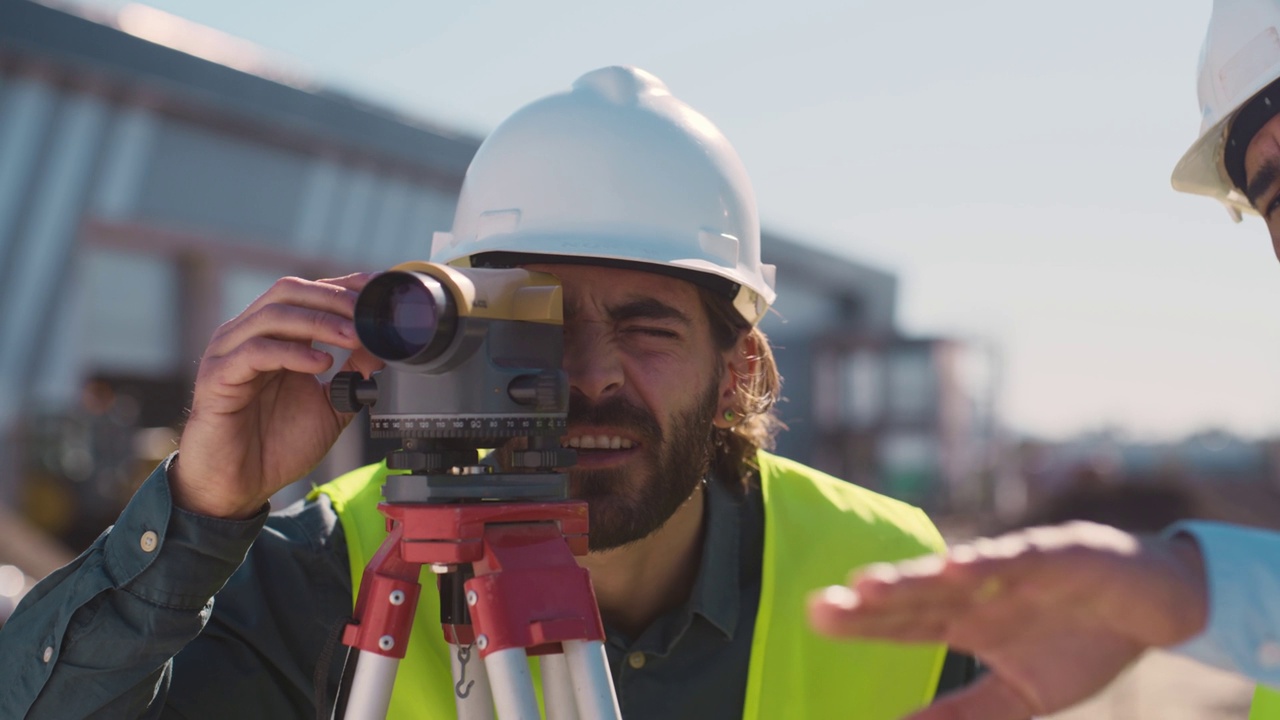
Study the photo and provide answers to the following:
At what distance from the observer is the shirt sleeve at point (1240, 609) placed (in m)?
1.05

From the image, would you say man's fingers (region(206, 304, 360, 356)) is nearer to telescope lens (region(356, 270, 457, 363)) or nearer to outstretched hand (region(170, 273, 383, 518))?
outstretched hand (region(170, 273, 383, 518))

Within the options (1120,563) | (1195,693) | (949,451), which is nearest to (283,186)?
(1195,693)

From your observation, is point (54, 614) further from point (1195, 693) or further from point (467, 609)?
point (1195, 693)

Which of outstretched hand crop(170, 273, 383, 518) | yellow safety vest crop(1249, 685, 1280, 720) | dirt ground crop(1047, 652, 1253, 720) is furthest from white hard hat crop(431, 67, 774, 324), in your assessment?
dirt ground crop(1047, 652, 1253, 720)

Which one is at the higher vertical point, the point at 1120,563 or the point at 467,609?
the point at 1120,563

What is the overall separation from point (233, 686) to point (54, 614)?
0.38m

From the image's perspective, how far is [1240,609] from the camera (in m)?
1.06

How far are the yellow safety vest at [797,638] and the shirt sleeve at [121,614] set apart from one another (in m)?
0.45

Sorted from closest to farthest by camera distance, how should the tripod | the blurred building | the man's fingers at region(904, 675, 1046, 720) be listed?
1. the man's fingers at region(904, 675, 1046, 720)
2. the tripod
3. the blurred building

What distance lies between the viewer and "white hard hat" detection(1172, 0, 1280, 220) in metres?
2.11

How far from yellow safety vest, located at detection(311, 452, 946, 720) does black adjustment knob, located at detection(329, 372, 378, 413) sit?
1.87 feet

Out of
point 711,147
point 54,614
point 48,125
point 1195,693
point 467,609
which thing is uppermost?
point 48,125

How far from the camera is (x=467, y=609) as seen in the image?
1.65 metres

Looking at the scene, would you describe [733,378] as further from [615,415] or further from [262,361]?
[262,361]
